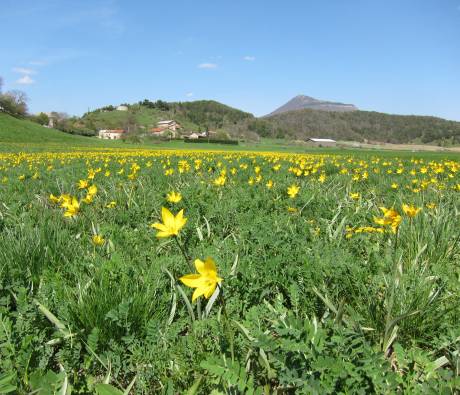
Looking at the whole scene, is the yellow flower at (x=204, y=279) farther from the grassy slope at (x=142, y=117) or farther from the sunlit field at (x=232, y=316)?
the grassy slope at (x=142, y=117)

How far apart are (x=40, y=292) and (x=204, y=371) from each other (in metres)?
1.20

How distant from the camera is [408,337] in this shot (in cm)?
207

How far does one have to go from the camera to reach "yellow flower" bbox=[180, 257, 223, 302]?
1403mm

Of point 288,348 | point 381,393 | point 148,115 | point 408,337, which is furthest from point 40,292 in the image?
point 148,115

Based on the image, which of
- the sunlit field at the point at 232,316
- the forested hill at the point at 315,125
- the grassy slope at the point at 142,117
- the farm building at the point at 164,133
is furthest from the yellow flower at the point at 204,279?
the grassy slope at the point at 142,117

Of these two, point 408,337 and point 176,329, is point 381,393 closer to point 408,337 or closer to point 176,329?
point 408,337

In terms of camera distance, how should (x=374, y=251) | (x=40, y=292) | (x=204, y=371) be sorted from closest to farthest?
(x=204, y=371) < (x=40, y=292) < (x=374, y=251)

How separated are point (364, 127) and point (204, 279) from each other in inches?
7840

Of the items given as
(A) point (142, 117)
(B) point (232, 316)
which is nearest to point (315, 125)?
(A) point (142, 117)

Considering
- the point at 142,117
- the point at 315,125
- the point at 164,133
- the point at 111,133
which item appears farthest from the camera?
the point at 142,117

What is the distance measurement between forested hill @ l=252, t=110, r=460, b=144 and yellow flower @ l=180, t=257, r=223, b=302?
159 metres

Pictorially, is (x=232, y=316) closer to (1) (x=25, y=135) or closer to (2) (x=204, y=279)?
(2) (x=204, y=279)

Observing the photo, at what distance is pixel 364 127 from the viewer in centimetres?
18238

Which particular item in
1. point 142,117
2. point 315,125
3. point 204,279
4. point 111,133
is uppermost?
point 142,117
